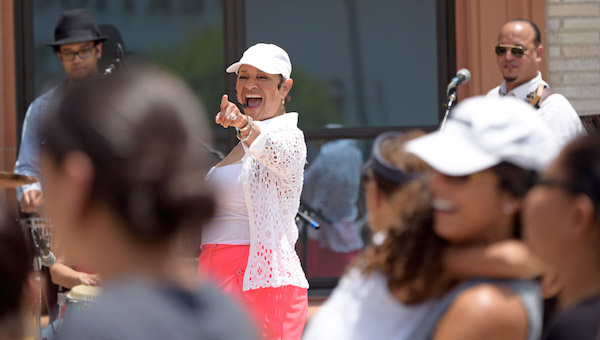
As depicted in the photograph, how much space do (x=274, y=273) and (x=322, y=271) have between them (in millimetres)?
2622

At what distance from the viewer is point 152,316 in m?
1.27

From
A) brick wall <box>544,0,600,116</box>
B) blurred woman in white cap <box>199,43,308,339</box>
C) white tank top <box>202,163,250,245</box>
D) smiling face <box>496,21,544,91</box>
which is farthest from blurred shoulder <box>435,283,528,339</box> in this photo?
brick wall <box>544,0,600,116</box>

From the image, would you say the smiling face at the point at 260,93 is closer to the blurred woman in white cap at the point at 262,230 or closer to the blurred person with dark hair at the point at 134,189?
the blurred woman in white cap at the point at 262,230

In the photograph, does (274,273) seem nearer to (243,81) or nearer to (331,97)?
(243,81)

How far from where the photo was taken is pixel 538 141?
175cm

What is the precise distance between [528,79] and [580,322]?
3.11 m

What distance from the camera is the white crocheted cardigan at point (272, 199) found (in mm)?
3949

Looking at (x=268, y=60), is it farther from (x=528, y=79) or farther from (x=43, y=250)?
(x=43, y=250)

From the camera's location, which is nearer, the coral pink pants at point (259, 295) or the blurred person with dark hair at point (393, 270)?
the blurred person with dark hair at point (393, 270)

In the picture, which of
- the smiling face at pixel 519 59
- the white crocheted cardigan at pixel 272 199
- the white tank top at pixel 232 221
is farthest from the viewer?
the smiling face at pixel 519 59

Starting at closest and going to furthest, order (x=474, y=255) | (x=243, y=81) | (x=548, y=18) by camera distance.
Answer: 1. (x=474, y=255)
2. (x=243, y=81)
3. (x=548, y=18)

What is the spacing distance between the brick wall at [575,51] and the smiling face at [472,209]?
4584mm

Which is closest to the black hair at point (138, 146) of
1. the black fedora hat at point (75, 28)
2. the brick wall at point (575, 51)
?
the black fedora hat at point (75, 28)

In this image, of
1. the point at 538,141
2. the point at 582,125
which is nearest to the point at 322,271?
the point at 582,125
